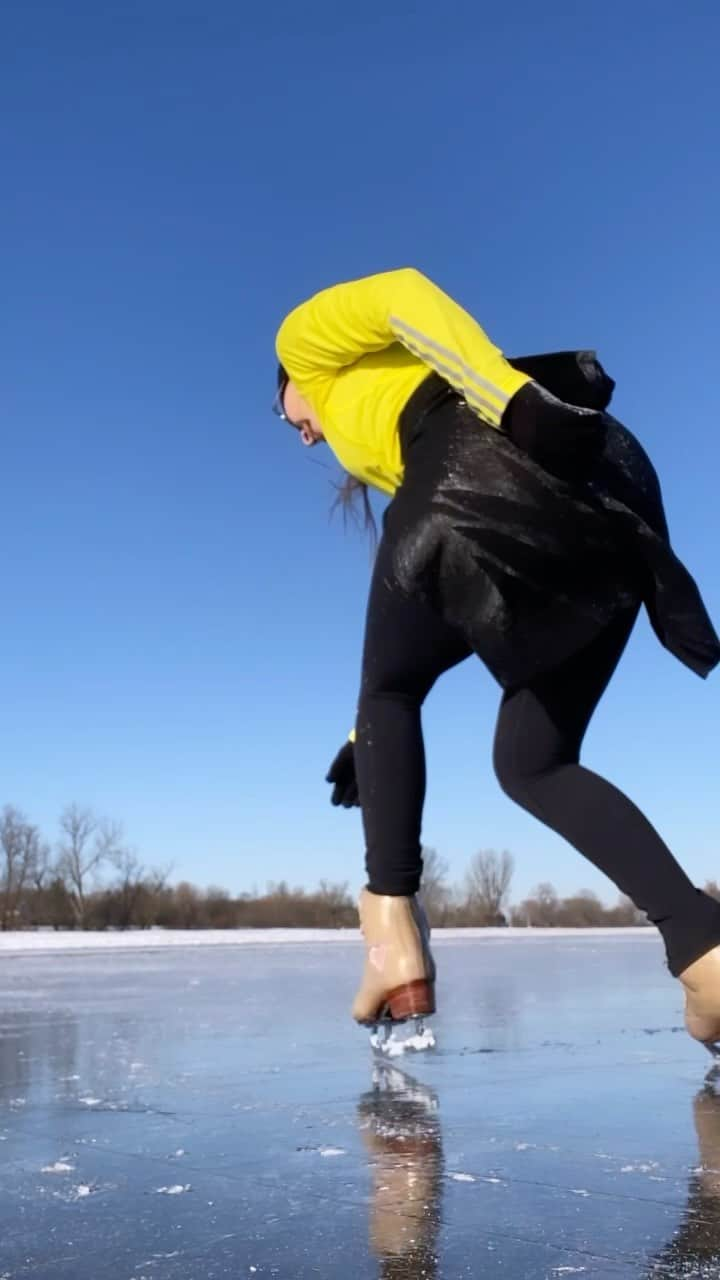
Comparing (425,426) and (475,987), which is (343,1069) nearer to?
(425,426)

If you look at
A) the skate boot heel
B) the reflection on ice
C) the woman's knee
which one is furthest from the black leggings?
the reflection on ice

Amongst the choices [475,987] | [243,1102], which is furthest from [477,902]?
[243,1102]

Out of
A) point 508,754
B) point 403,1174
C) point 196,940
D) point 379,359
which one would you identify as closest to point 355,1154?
point 403,1174

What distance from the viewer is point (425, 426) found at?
1.86 meters

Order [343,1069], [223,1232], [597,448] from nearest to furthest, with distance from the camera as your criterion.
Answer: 1. [223,1232]
2. [597,448]
3. [343,1069]

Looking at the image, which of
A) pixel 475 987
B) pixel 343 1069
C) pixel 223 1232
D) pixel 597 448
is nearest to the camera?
pixel 223 1232

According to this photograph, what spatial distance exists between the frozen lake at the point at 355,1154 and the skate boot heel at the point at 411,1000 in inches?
7.3

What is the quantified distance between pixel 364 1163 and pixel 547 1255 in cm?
55

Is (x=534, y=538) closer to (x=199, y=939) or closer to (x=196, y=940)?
(x=196, y=940)

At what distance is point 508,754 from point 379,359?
0.73m

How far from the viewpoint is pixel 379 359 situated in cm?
204

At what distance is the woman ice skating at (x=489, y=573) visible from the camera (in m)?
1.71

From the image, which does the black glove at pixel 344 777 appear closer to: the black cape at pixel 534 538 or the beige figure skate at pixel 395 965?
the beige figure skate at pixel 395 965

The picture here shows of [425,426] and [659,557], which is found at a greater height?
[425,426]
